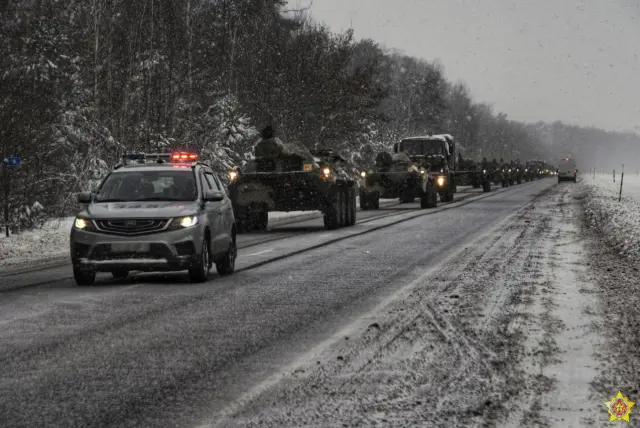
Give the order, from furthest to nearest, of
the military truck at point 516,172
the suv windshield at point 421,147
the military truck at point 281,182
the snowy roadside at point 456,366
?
the military truck at point 516,172
the suv windshield at point 421,147
the military truck at point 281,182
the snowy roadside at point 456,366

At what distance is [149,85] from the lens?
111 ft

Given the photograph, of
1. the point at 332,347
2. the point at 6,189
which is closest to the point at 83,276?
the point at 332,347

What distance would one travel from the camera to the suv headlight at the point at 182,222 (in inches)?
538

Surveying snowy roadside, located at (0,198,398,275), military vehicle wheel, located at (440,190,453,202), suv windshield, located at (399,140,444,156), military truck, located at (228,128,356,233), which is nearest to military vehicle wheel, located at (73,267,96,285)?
snowy roadside, located at (0,198,398,275)

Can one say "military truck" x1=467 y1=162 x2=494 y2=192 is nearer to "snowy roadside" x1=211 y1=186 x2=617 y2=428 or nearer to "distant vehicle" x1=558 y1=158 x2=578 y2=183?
"distant vehicle" x1=558 y1=158 x2=578 y2=183

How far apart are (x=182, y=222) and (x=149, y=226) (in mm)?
420

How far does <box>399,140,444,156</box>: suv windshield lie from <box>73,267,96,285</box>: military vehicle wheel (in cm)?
3042

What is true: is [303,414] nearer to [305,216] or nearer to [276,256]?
[276,256]

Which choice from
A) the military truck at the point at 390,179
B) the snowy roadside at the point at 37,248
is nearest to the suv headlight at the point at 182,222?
the snowy roadside at the point at 37,248

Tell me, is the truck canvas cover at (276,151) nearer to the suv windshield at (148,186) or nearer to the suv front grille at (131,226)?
the suv windshield at (148,186)

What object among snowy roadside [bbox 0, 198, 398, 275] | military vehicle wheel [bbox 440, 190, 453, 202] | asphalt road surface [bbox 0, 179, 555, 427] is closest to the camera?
asphalt road surface [bbox 0, 179, 555, 427]

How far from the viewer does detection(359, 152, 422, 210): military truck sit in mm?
38750

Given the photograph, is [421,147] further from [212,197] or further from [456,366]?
[456,366]

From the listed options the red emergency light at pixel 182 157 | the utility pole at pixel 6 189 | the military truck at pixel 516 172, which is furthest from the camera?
the military truck at pixel 516 172
